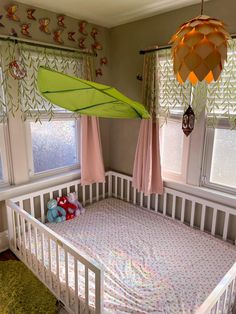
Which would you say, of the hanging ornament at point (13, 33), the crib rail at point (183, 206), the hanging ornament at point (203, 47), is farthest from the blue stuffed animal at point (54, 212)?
the hanging ornament at point (203, 47)

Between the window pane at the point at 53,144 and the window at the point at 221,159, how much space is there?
1458mm

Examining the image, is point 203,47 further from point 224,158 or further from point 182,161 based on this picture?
point 182,161

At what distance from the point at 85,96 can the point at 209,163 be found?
171 cm

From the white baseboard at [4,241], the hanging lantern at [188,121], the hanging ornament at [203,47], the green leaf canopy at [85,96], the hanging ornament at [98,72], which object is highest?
the hanging ornament at [98,72]

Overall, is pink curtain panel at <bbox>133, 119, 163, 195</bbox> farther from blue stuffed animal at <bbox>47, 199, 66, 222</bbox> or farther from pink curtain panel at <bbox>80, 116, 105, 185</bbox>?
blue stuffed animal at <bbox>47, 199, 66, 222</bbox>

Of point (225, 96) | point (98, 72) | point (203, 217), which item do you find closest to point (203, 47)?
point (225, 96)

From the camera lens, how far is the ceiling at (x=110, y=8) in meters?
1.97

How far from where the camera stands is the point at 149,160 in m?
2.29

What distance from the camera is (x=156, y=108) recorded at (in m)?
2.21

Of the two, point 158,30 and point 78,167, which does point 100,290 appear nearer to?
point 78,167

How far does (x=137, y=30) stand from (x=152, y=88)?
0.73 meters

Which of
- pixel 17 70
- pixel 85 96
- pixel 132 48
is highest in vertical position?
pixel 132 48

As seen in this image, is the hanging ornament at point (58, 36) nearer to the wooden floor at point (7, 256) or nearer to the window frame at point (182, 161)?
the window frame at point (182, 161)

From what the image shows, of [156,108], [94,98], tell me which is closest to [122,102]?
[94,98]
